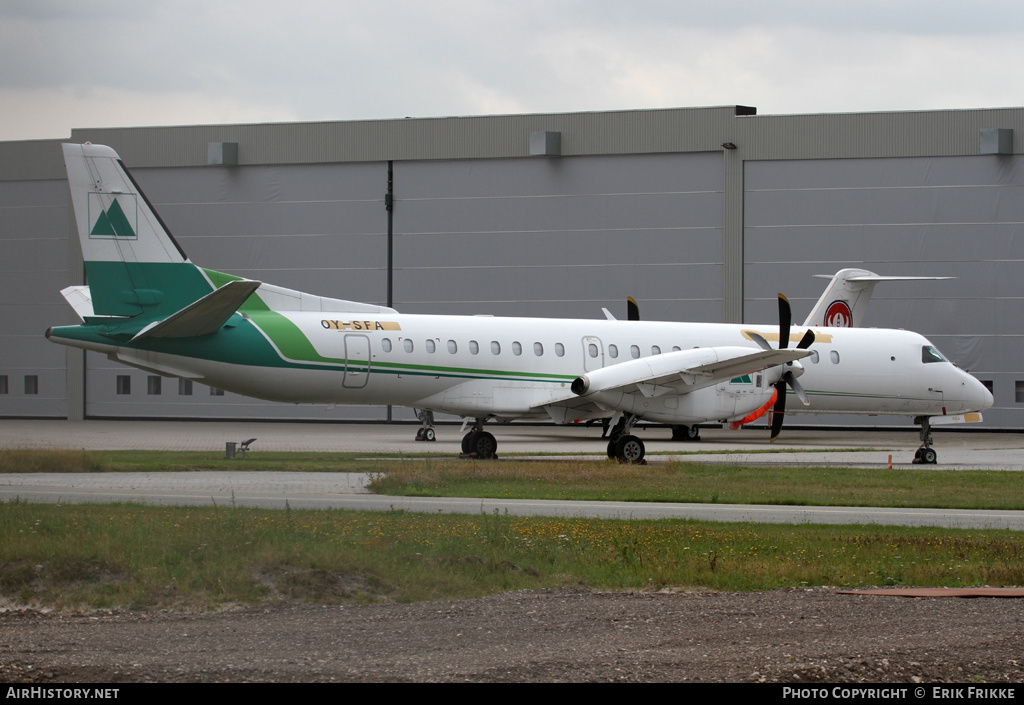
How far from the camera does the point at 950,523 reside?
51.9ft

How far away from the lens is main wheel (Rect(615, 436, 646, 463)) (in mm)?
26062

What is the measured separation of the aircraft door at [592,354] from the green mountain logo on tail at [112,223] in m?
11.1

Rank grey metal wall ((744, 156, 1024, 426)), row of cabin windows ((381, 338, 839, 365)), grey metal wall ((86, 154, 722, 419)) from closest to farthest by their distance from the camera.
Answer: row of cabin windows ((381, 338, 839, 365)) → grey metal wall ((744, 156, 1024, 426)) → grey metal wall ((86, 154, 722, 419))

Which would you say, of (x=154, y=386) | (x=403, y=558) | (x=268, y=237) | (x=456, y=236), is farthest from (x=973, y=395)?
(x=154, y=386)

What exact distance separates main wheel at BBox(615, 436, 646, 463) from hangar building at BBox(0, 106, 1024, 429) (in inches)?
920

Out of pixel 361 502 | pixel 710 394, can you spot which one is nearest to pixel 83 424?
pixel 710 394

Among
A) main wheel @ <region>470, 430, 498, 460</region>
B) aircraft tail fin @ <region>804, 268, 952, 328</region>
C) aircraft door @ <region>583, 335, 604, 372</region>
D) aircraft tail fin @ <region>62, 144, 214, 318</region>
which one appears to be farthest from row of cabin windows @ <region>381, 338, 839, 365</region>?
aircraft tail fin @ <region>804, 268, 952, 328</region>

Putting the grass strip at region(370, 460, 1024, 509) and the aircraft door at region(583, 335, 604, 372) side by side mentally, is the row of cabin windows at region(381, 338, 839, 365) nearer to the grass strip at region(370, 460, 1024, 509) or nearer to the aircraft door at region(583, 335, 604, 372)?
the aircraft door at region(583, 335, 604, 372)

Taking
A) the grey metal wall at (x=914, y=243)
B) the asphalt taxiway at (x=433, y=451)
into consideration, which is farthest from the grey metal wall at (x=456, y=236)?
the asphalt taxiway at (x=433, y=451)

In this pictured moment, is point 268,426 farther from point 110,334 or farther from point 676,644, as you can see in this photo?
point 676,644

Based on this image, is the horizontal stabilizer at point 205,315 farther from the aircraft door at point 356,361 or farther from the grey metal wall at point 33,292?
the grey metal wall at point 33,292

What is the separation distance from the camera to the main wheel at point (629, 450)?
26.1 metres

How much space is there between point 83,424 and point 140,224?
28776mm

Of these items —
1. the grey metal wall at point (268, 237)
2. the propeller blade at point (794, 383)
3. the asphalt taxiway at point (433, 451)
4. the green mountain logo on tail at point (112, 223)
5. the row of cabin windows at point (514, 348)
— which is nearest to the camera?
the asphalt taxiway at point (433, 451)
